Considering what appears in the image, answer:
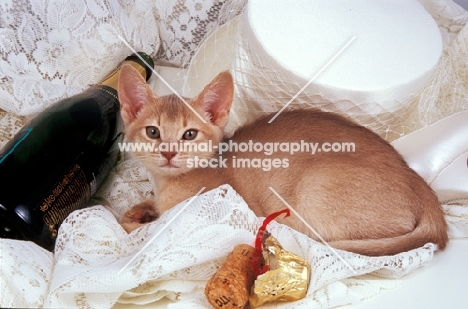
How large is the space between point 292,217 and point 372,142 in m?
0.15

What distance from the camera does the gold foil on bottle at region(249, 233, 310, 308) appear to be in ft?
1.84

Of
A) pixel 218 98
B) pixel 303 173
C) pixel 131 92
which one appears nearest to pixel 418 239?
pixel 303 173

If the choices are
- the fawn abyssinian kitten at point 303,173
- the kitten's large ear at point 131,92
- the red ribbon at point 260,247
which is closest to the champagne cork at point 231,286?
the red ribbon at point 260,247

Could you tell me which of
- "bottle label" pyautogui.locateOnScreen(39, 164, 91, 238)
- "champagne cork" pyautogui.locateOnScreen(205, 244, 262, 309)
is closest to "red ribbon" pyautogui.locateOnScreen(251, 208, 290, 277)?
"champagne cork" pyautogui.locateOnScreen(205, 244, 262, 309)

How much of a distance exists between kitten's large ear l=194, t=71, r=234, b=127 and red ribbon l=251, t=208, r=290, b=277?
15cm

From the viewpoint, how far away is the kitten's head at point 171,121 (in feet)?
2.25

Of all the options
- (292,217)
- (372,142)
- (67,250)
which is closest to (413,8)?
(372,142)

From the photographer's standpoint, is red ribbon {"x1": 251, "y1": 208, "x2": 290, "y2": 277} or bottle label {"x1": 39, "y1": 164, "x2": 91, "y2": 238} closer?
red ribbon {"x1": 251, "y1": 208, "x2": 290, "y2": 277}

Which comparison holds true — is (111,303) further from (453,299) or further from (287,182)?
(453,299)

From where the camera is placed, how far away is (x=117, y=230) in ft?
2.24

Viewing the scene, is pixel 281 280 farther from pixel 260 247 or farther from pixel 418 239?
pixel 418 239

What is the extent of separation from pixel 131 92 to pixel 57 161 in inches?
6.6

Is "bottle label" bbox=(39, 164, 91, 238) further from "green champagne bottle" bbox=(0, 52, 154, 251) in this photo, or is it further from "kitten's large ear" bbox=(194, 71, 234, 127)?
"kitten's large ear" bbox=(194, 71, 234, 127)

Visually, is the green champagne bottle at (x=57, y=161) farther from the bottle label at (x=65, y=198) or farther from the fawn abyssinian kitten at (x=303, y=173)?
the fawn abyssinian kitten at (x=303, y=173)
